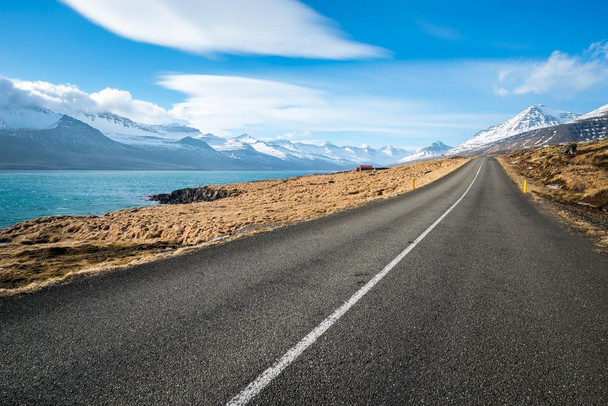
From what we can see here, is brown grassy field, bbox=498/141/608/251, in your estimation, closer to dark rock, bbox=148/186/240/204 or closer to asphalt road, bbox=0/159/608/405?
asphalt road, bbox=0/159/608/405

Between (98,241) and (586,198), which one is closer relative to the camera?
(98,241)

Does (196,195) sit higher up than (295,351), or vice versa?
(295,351)

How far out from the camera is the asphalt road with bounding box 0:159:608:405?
3.25 m

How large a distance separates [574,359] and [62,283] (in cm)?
859

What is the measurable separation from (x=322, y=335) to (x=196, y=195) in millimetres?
44695

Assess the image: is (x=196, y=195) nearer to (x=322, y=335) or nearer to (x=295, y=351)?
(x=322, y=335)

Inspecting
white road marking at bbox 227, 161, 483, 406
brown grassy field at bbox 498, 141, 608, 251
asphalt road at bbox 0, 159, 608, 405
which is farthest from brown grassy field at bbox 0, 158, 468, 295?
brown grassy field at bbox 498, 141, 608, 251

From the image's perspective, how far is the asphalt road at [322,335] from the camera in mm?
3250

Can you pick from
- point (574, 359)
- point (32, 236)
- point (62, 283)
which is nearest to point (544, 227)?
point (574, 359)

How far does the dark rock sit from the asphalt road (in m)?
33.9

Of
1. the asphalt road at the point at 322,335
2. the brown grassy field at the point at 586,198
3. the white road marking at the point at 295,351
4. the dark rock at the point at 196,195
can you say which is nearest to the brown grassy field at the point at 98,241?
the asphalt road at the point at 322,335

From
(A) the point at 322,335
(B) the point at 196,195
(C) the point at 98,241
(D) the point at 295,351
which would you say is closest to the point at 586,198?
(A) the point at 322,335

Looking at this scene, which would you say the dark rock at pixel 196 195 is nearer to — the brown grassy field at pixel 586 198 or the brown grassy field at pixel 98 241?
the brown grassy field at pixel 98 241

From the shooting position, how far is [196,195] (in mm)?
45531
